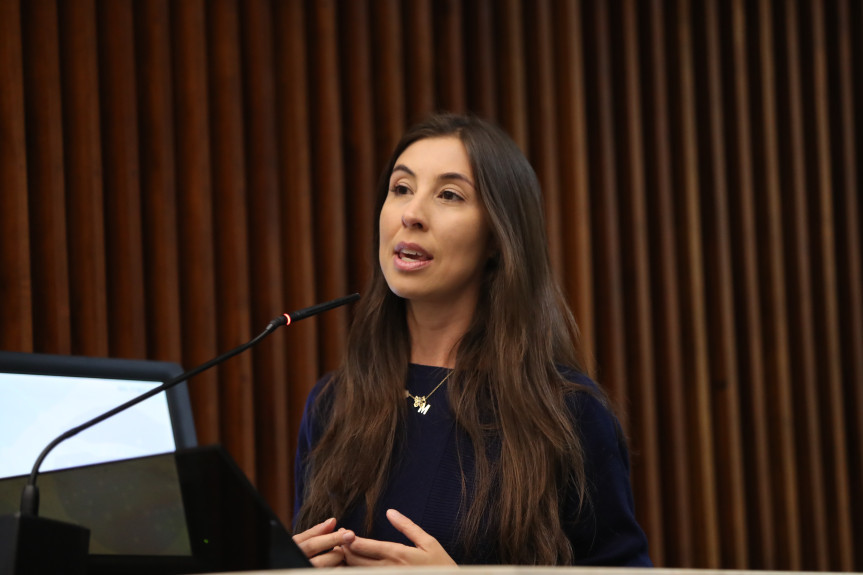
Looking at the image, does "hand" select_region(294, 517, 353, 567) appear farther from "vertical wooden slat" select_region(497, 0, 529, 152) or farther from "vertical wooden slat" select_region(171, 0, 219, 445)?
"vertical wooden slat" select_region(497, 0, 529, 152)

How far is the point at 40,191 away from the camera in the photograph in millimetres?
2490

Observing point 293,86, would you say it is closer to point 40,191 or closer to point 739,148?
point 40,191

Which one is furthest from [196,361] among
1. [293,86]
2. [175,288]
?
[293,86]

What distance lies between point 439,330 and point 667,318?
138cm

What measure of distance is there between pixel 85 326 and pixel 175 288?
0.86 ft

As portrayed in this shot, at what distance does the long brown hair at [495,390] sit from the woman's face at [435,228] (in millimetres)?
32

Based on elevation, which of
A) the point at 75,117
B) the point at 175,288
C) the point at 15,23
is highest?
the point at 15,23

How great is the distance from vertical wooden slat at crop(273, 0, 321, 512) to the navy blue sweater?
3.23 ft

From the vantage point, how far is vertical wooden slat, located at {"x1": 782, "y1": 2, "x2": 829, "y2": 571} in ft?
10.5

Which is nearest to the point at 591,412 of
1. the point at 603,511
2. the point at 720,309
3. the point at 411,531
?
the point at 603,511

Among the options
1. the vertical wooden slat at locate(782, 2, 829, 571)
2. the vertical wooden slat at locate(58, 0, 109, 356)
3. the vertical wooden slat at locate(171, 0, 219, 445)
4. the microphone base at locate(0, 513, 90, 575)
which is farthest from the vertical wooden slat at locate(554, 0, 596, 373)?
the microphone base at locate(0, 513, 90, 575)

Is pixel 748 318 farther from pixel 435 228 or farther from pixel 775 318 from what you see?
pixel 435 228

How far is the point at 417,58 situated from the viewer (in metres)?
2.98

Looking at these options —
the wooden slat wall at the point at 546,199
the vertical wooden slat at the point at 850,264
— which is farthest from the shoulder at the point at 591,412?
the vertical wooden slat at the point at 850,264
